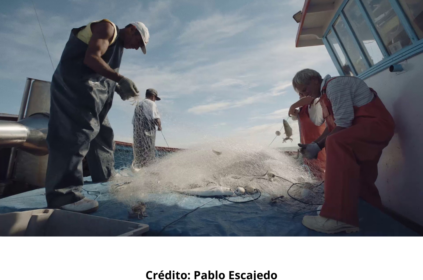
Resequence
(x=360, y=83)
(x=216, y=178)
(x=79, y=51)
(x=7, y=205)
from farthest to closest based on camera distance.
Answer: (x=216, y=178) < (x=7, y=205) < (x=79, y=51) < (x=360, y=83)

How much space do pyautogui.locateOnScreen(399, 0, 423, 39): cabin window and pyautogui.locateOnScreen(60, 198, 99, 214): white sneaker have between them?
12.7ft

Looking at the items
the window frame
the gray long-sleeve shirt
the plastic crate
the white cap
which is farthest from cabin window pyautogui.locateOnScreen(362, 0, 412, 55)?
the plastic crate

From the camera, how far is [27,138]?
4.21 metres

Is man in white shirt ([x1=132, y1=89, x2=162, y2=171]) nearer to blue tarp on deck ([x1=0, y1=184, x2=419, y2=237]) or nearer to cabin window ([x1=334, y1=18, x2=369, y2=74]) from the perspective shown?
blue tarp on deck ([x1=0, y1=184, x2=419, y2=237])

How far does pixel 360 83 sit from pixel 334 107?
15.9 inches

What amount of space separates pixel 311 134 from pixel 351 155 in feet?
9.56

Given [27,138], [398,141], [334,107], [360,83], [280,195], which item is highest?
[27,138]

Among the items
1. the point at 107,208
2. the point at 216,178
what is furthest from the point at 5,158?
the point at 216,178

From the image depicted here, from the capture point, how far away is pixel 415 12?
2434 millimetres

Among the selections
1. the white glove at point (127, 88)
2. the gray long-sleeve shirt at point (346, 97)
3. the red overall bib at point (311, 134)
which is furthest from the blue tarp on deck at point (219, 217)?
the red overall bib at point (311, 134)

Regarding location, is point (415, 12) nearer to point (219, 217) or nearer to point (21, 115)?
point (219, 217)

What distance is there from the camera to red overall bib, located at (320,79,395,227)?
6.18ft

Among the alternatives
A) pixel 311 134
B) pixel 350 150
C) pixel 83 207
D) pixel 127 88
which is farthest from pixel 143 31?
pixel 311 134

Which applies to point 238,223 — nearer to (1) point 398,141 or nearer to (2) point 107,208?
(2) point 107,208
